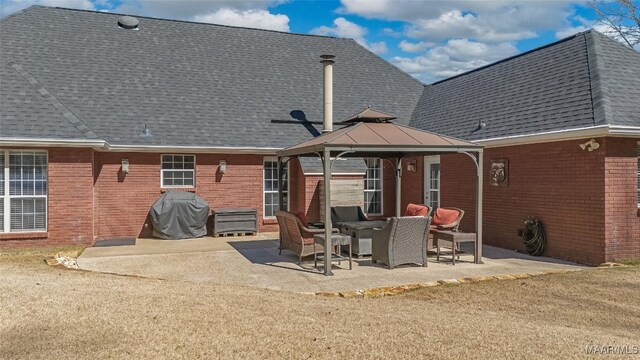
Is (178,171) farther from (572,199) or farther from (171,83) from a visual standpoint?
(572,199)

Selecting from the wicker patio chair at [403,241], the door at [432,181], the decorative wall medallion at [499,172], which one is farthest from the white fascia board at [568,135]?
the wicker patio chair at [403,241]

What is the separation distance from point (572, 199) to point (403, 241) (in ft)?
13.0

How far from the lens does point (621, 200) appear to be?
10.3 metres

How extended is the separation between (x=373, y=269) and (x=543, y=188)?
15.4ft

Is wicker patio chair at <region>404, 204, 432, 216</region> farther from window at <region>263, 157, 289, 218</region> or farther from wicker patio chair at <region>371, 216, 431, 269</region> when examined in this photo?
window at <region>263, 157, 289, 218</region>

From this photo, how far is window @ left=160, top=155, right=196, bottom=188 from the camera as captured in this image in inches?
616

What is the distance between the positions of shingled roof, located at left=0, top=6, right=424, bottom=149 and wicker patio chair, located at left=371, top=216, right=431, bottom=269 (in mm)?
7136

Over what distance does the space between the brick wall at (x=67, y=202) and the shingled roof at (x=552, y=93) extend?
10349mm

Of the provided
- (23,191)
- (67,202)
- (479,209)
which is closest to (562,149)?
(479,209)

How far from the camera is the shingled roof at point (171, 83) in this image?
14677mm

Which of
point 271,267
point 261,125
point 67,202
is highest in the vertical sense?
point 261,125

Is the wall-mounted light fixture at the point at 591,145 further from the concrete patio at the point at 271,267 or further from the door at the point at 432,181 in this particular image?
the door at the point at 432,181

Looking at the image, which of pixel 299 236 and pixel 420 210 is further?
pixel 420 210

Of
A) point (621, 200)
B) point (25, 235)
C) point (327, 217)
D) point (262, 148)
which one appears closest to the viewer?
point (327, 217)
